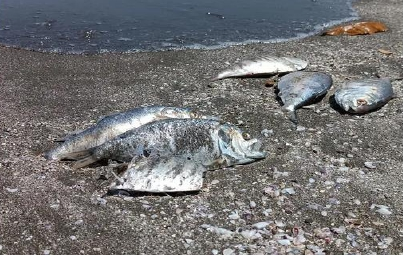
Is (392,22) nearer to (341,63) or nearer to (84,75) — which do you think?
(341,63)

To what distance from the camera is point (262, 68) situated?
8.27 metres

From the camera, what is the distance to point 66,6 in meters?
13.1

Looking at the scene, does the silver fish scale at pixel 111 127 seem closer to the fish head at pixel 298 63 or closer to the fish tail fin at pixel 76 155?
the fish tail fin at pixel 76 155

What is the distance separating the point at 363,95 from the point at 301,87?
0.85 m

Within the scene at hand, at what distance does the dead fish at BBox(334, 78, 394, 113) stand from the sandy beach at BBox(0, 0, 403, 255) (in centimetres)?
14

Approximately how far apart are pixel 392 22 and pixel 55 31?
24.5 ft

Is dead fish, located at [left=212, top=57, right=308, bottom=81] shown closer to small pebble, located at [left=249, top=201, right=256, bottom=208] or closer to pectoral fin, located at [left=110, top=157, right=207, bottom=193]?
pectoral fin, located at [left=110, top=157, right=207, bottom=193]

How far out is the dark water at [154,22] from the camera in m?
10.8

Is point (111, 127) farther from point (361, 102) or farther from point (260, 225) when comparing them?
point (361, 102)

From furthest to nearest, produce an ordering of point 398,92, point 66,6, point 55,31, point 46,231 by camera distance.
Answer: point 66,6 < point 55,31 < point 398,92 < point 46,231

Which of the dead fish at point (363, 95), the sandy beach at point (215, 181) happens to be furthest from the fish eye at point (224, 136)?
the dead fish at point (363, 95)

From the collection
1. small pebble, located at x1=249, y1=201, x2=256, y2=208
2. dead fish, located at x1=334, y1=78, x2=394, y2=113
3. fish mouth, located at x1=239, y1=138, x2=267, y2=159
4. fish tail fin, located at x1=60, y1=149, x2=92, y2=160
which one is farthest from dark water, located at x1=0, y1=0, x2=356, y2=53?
small pebble, located at x1=249, y1=201, x2=256, y2=208

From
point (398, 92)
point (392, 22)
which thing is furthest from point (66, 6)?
point (398, 92)

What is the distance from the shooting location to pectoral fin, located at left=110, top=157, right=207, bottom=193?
200 inches
